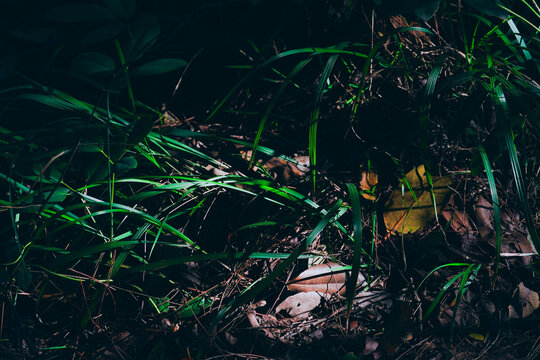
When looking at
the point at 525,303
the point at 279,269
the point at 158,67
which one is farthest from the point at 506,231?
the point at 158,67

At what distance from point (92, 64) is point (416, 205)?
1.15 metres

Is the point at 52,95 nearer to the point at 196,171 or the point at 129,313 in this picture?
the point at 196,171

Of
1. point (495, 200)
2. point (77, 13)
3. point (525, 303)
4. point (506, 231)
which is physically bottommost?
point (525, 303)

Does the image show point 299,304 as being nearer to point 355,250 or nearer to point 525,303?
point 355,250

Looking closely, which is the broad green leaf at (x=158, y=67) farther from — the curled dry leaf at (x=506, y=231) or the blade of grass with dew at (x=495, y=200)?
the curled dry leaf at (x=506, y=231)

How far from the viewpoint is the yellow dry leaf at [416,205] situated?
1.19 metres

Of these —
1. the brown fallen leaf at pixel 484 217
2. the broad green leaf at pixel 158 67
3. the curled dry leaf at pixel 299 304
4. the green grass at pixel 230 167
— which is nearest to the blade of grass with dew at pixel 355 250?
the green grass at pixel 230 167

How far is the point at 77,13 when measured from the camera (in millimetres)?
1006

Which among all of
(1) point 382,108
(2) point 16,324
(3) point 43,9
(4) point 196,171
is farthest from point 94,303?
(1) point 382,108

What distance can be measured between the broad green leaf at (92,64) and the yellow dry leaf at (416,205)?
103 cm

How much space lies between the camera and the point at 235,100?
1.40 m

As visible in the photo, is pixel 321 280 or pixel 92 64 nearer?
pixel 92 64

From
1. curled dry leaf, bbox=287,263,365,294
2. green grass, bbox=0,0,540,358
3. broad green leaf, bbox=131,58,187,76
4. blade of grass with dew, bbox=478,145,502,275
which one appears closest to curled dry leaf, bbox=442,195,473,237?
green grass, bbox=0,0,540,358

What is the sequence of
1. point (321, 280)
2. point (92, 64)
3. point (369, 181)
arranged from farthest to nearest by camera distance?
point (369, 181), point (321, 280), point (92, 64)
